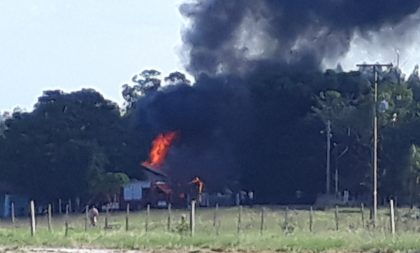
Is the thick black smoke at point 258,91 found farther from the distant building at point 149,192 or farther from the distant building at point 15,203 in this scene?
the distant building at point 15,203

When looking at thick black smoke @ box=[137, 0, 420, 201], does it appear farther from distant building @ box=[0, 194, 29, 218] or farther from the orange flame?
distant building @ box=[0, 194, 29, 218]

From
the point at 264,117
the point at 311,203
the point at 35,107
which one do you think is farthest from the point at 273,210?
the point at 35,107

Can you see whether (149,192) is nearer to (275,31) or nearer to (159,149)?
(159,149)

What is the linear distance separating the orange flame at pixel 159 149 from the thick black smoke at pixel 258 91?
0.47 metres

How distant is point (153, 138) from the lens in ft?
272

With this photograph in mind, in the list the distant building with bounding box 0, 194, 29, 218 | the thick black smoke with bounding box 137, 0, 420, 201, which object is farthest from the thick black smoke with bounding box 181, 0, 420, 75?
the distant building with bounding box 0, 194, 29, 218

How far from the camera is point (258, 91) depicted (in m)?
82.9

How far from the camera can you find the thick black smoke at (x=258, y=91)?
80062 millimetres

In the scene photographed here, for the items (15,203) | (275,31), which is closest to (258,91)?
(275,31)

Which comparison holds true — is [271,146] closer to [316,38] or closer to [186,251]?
[316,38]

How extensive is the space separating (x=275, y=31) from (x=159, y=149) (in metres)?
10.4

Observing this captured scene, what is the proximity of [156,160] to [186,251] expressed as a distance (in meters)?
50.4

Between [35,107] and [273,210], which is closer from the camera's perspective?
[273,210]

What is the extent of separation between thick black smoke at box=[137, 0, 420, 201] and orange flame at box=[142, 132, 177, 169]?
1.55 ft
